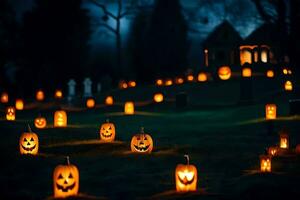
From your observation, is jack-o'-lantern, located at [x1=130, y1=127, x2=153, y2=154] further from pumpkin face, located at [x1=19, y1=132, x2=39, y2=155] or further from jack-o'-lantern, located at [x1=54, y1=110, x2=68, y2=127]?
A: jack-o'-lantern, located at [x1=54, y1=110, x2=68, y2=127]

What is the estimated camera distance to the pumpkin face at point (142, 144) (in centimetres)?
1588

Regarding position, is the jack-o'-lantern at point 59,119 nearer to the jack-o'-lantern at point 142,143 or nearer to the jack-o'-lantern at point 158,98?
the jack-o'-lantern at point 142,143

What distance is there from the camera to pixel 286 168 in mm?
13500

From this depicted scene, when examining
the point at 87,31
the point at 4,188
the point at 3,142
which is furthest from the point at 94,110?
the point at 4,188

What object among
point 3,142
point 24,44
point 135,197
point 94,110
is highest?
point 24,44

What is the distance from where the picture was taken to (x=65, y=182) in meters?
10.7

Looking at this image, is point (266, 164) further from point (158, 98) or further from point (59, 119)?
point (158, 98)

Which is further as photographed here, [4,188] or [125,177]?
[125,177]

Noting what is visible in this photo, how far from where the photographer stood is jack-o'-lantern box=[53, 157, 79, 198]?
1070 cm

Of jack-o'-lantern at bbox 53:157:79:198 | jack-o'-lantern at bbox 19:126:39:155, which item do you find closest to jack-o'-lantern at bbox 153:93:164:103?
jack-o'-lantern at bbox 19:126:39:155

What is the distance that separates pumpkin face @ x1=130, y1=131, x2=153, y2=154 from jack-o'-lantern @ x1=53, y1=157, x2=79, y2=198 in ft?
16.6

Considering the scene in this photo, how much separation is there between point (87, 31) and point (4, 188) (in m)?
45.3

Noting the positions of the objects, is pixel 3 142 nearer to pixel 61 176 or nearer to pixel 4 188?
pixel 4 188

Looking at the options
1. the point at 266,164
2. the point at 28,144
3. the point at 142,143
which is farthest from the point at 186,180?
the point at 28,144
